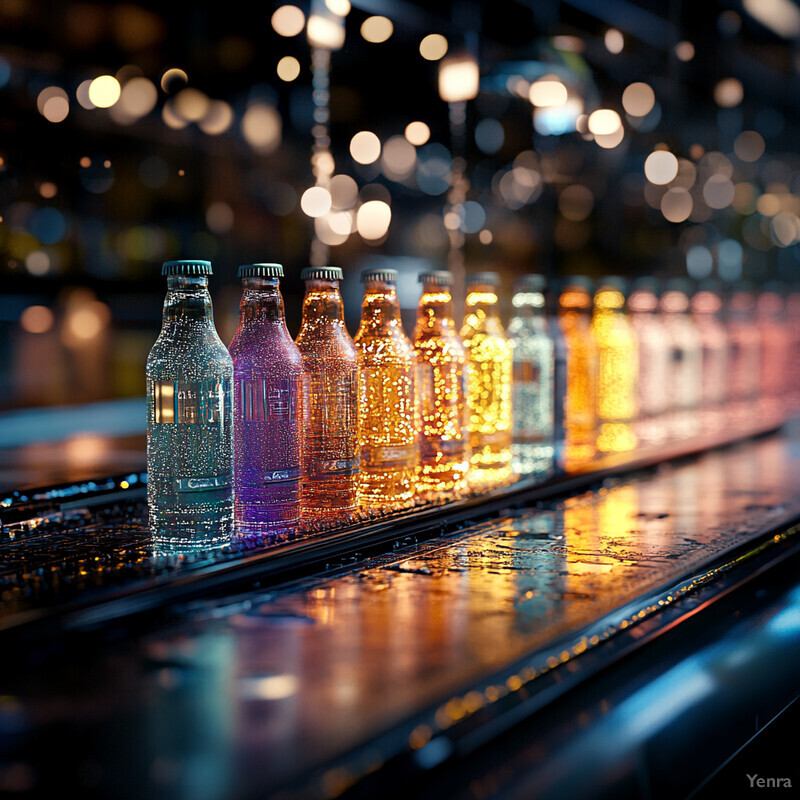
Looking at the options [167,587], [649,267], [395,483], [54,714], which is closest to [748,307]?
[649,267]

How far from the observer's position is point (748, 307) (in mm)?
2512

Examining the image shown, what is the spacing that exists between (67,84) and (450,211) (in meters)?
1.04

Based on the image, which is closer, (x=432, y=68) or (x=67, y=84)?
(x=432, y=68)

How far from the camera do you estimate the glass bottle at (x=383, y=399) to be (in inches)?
42.3

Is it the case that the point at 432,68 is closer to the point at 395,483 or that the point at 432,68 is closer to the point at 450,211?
the point at 450,211

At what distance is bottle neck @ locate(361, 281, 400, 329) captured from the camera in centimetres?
107

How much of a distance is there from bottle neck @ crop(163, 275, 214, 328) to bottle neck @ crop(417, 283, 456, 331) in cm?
39

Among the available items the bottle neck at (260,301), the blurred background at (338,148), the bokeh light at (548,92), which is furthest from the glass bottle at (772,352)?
the bottle neck at (260,301)

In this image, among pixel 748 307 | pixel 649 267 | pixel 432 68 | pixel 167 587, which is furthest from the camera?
pixel 649 267

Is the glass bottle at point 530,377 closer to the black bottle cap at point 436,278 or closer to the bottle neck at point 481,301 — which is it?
the bottle neck at point 481,301

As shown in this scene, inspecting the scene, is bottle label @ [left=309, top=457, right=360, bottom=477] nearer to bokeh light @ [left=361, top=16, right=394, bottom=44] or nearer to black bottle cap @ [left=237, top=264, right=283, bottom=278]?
black bottle cap @ [left=237, top=264, right=283, bottom=278]

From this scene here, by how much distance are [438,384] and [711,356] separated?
1328 mm

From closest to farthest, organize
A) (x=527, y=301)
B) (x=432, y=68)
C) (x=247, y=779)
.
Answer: (x=247, y=779) < (x=527, y=301) < (x=432, y=68)

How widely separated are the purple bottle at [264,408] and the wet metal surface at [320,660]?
111mm
